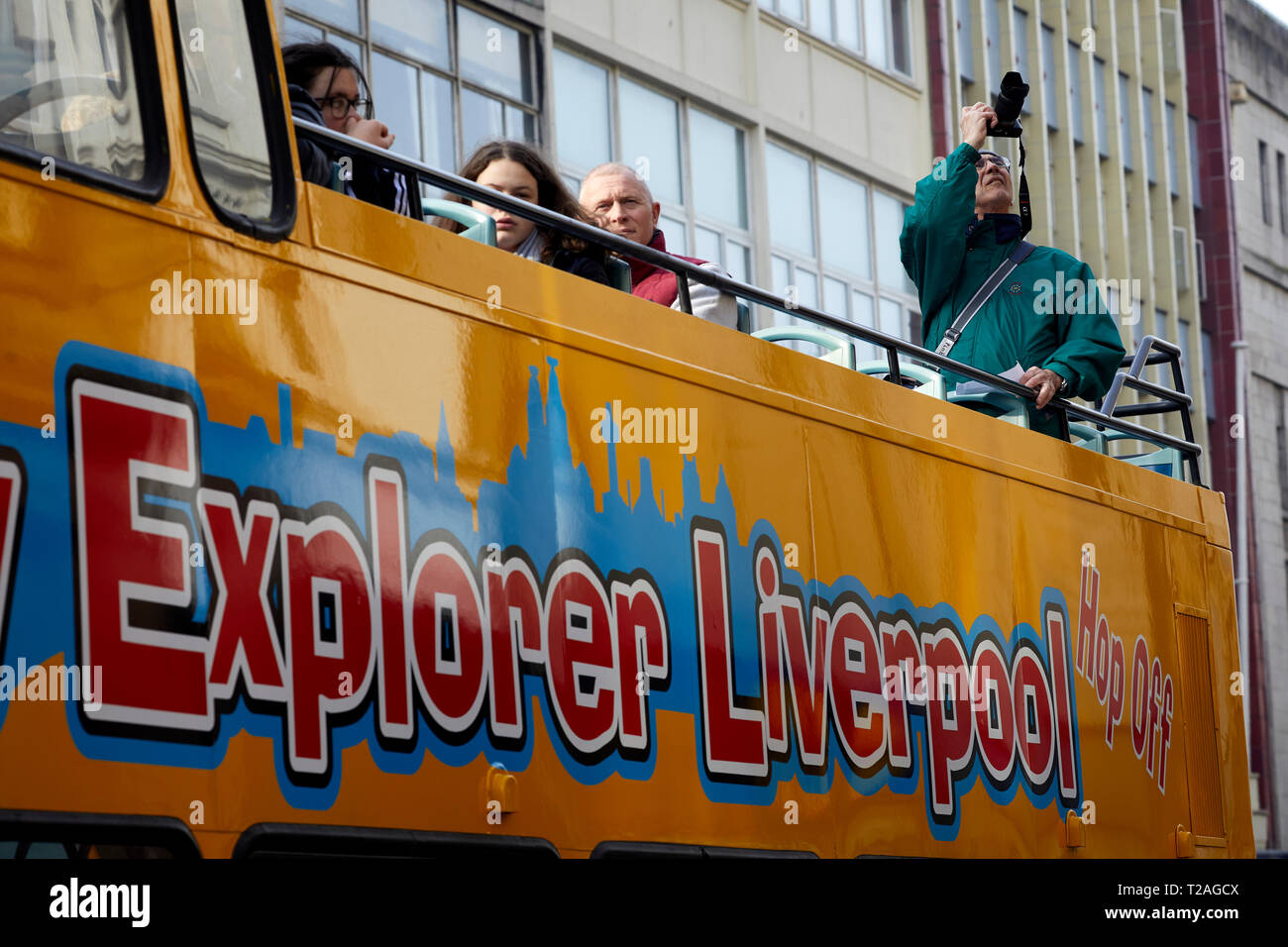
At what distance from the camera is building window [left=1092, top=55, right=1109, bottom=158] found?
3731 centimetres

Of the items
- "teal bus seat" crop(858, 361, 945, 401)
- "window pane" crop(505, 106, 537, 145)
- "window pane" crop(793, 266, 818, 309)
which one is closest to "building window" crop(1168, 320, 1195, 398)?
"window pane" crop(793, 266, 818, 309)

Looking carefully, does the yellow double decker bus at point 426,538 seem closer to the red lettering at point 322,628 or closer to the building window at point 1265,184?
the red lettering at point 322,628

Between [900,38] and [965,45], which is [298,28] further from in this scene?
[965,45]

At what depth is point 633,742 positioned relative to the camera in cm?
527

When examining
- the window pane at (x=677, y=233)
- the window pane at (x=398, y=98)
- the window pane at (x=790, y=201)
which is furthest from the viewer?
the window pane at (x=790, y=201)

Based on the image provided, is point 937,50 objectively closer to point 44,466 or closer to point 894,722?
point 894,722

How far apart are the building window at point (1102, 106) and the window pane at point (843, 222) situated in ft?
42.4

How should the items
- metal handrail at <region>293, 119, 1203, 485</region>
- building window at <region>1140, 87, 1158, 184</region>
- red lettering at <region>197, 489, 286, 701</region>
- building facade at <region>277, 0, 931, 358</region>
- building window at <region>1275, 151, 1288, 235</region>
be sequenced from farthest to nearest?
building window at <region>1275, 151, 1288, 235</region> < building window at <region>1140, 87, 1158, 184</region> < building facade at <region>277, 0, 931, 358</region> < metal handrail at <region>293, 119, 1203, 485</region> < red lettering at <region>197, 489, 286, 701</region>

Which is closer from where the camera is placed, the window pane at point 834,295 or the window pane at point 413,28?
the window pane at point 413,28

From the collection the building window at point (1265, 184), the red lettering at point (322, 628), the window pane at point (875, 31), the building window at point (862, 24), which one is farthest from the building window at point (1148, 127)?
the red lettering at point (322, 628)

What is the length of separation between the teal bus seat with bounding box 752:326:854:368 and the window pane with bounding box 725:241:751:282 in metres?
15.6

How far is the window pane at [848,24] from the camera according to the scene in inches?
1020

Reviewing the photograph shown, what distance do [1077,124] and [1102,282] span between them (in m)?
2.95

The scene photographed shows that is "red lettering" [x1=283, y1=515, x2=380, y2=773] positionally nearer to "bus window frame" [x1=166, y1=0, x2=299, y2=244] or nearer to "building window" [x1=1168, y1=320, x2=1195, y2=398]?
"bus window frame" [x1=166, y1=0, x2=299, y2=244]
